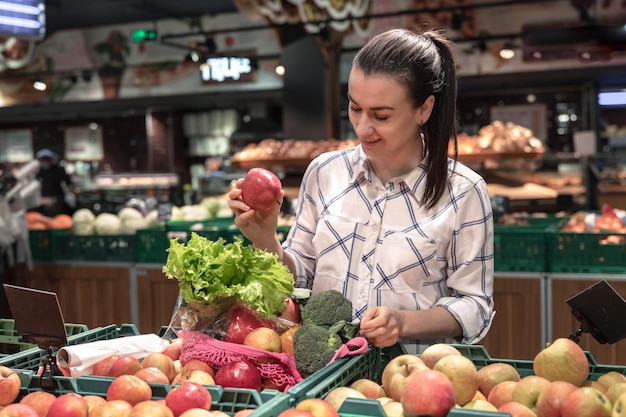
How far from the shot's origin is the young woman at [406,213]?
6.17 ft

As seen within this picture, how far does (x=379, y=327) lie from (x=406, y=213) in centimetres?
44

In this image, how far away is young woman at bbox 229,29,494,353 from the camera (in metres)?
1.88

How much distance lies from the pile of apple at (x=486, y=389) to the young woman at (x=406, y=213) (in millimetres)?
303

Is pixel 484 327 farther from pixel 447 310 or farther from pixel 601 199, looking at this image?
pixel 601 199

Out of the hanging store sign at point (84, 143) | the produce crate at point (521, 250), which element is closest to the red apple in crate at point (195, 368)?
the produce crate at point (521, 250)

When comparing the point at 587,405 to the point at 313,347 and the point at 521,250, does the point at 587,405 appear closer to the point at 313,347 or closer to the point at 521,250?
the point at 313,347

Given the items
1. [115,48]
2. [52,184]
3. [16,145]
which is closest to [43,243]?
[52,184]

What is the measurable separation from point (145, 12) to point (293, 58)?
4.65 metres

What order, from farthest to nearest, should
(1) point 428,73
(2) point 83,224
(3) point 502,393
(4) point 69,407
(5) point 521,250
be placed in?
(2) point 83,224 < (5) point 521,250 < (1) point 428,73 < (3) point 502,393 < (4) point 69,407

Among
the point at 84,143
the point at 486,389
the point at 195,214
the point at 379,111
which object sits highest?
the point at 84,143

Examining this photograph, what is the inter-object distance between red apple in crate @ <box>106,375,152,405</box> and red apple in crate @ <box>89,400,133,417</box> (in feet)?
0.10

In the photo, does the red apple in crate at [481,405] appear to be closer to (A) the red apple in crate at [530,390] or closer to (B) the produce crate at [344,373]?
(A) the red apple in crate at [530,390]

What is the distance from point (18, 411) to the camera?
1.39m

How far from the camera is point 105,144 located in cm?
1619
